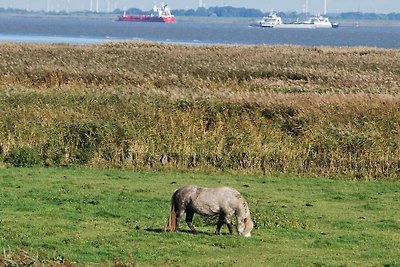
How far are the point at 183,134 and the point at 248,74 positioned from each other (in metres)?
25.3

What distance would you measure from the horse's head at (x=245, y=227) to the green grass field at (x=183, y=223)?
0.17m

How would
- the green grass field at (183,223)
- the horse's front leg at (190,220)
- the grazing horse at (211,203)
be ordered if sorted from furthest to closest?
the horse's front leg at (190,220) < the grazing horse at (211,203) < the green grass field at (183,223)

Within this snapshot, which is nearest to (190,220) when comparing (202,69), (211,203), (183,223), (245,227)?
(211,203)

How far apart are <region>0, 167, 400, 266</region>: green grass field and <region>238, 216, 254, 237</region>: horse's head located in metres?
0.17

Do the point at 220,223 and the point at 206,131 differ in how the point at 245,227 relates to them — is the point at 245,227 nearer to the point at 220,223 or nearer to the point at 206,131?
the point at 220,223

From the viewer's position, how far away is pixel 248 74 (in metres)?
50.9

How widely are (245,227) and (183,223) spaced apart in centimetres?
178

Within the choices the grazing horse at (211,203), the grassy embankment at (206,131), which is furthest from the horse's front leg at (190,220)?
the grassy embankment at (206,131)

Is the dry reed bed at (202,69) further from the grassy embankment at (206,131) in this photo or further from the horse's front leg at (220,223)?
the horse's front leg at (220,223)

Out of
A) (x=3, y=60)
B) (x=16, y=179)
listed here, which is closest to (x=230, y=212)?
(x=16, y=179)

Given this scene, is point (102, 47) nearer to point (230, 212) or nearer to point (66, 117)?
point (66, 117)

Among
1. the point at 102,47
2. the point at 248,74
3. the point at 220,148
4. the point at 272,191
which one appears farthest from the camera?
the point at 102,47

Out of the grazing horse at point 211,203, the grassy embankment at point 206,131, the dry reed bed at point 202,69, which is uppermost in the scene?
the grazing horse at point 211,203

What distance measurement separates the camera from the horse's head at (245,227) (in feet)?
49.3
